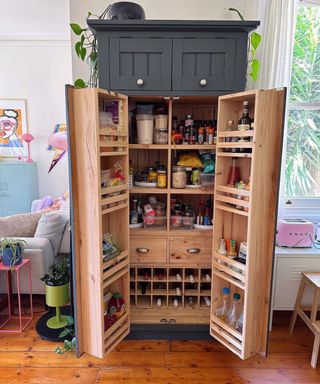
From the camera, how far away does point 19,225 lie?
252 cm

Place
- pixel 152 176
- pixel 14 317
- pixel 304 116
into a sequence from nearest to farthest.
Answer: pixel 152 176 < pixel 14 317 < pixel 304 116

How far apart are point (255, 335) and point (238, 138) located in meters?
1.17

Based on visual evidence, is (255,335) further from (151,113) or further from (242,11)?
(242,11)

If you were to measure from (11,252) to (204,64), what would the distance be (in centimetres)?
183

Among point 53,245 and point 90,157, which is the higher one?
point 90,157

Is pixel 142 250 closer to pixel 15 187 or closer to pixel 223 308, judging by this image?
pixel 223 308

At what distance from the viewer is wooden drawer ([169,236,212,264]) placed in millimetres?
1946

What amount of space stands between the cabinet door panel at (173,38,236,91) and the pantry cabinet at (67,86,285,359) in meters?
0.11

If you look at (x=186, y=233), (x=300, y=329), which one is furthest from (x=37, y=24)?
(x=300, y=329)

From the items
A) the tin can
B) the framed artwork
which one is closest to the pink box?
the tin can

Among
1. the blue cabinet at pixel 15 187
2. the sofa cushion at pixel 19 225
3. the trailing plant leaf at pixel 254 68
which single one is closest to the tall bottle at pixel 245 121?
the trailing plant leaf at pixel 254 68

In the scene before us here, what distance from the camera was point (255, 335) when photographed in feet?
5.49

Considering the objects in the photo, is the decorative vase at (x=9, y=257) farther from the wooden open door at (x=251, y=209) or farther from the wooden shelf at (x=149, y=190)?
the wooden open door at (x=251, y=209)

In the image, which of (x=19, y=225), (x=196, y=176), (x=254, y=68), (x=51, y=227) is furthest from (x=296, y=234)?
(x=19, y=225)
